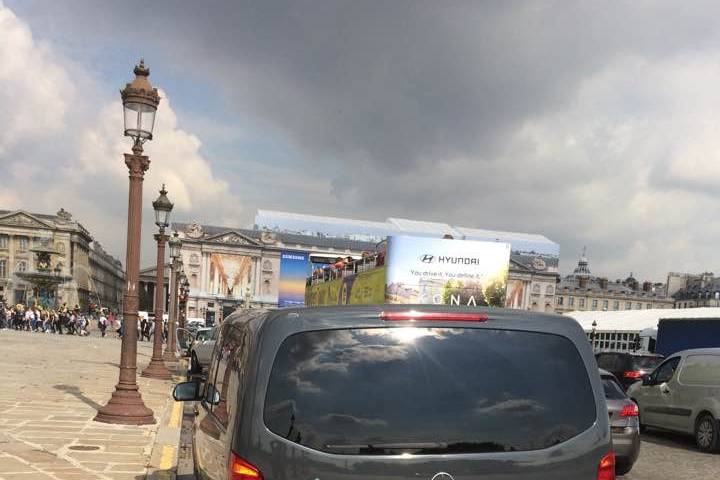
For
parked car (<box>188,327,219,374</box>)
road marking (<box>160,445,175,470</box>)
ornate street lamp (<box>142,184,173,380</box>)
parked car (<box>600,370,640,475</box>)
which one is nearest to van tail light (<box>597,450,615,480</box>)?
road marking (<box>160,445,175,470</box>)

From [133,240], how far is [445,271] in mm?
6105

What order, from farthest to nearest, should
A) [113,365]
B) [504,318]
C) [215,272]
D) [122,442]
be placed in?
[215,272] < [113,365] < [122,442] < [504,318]

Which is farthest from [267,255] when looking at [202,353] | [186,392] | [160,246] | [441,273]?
[186,392]

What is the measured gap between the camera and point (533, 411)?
119 inches

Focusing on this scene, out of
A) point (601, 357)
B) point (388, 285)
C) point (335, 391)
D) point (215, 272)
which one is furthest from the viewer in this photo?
point (215, 272)

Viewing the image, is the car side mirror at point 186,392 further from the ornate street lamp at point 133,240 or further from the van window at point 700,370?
the van window at point 700,370

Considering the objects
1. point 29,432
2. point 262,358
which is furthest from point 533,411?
point 29,432

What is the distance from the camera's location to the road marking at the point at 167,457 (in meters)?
7.54

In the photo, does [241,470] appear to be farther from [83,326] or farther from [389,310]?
[83,326]

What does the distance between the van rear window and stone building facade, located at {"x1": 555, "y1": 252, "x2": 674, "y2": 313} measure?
134422 mm

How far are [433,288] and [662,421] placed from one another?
469 centimetres

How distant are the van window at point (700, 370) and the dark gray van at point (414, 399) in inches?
390

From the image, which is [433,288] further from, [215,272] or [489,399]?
[215,272]

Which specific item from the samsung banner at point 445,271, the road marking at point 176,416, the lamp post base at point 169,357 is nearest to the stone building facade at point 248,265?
the lamp post base at point 169,357
